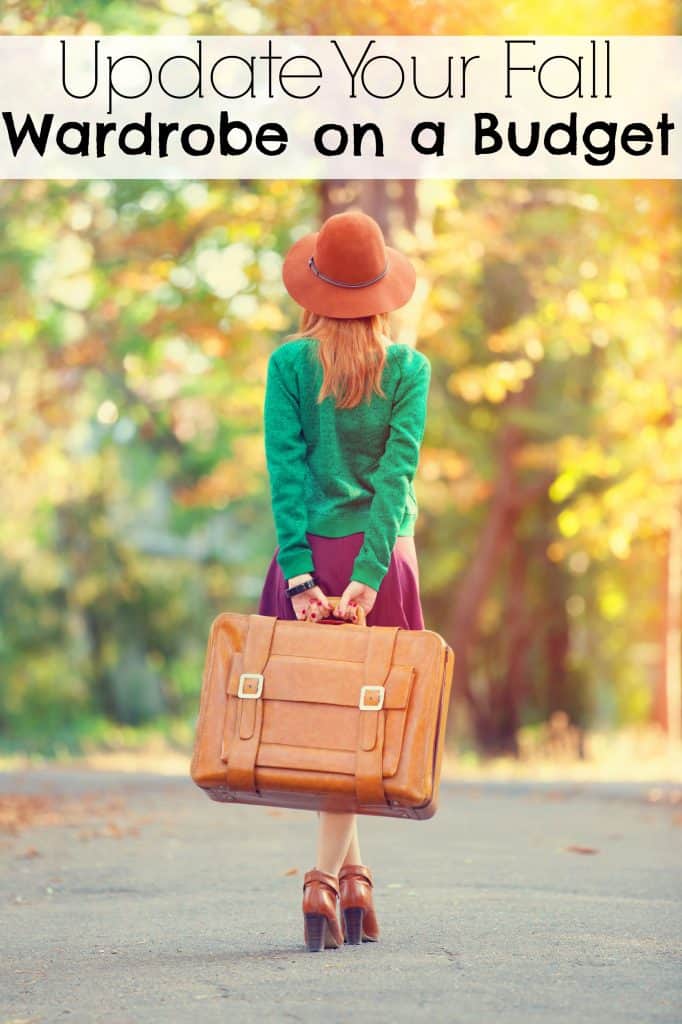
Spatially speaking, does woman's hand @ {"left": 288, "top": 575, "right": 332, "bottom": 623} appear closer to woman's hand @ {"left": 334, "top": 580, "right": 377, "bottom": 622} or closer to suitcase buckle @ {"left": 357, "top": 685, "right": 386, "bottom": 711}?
woman's hand @ {"left": 334, "top": 580, "right": 377, "bottom": 622}

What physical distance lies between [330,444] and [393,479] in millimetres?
263

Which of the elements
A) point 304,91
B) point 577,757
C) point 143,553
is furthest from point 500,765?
point 143,553

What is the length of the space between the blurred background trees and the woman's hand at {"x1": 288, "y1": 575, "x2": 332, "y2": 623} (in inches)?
259

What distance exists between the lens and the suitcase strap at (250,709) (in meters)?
5.38

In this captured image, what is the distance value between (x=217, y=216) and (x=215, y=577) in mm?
14864

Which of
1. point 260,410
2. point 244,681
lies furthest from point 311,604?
point 260,410

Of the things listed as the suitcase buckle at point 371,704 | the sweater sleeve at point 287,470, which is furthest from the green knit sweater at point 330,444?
the suitcase buckle at point 371,704

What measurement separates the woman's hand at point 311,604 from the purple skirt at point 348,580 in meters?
0.07

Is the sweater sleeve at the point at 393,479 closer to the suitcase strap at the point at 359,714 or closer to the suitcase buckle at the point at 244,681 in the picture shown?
the suitcase strap at the point at 359,714

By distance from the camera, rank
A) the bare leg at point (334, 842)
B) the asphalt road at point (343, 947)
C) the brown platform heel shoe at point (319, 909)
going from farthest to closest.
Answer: the bare leg at point (334, 842) < the brown platform heel shoe at point (319, 909) < the asphalt road at point (343, 947)

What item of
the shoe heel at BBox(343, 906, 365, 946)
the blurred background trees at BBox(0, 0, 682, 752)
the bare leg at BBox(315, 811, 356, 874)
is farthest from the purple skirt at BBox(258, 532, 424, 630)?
the blurred background trees at BBox(0, 0, 682, 752)

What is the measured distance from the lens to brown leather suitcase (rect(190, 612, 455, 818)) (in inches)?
208

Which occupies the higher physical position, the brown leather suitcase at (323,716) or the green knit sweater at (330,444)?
the green knit sweater at (330,444)

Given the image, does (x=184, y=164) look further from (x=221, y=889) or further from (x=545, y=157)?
(x=221, y=889)
